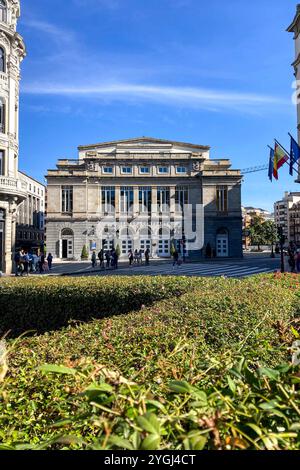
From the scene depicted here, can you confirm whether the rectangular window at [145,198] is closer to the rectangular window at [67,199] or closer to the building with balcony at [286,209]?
the rectangular window at [67,199]

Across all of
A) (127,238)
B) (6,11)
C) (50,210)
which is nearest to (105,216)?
(127,238)

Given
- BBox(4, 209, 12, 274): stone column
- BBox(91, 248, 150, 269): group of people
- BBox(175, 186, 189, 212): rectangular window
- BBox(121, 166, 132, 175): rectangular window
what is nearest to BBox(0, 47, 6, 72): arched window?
BBox(4, 209, 12, 274): stone column

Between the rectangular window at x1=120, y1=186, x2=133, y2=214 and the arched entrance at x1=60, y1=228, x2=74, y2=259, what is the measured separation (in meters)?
7.88

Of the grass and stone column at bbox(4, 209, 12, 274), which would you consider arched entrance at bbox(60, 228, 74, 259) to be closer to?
stone column at bbox(4, 209, 12, 274)

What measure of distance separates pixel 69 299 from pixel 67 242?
130 ft

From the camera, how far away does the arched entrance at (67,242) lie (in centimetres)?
4706

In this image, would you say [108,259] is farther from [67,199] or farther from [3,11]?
[3,11]

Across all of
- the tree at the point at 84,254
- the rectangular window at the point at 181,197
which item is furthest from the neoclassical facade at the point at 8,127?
the rectangular window at the point at 181,197

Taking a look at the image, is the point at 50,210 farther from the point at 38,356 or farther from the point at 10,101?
the point at 38,356

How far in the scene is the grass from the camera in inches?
41.1

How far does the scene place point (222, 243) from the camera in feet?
158

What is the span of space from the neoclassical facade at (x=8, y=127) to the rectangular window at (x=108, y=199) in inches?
904

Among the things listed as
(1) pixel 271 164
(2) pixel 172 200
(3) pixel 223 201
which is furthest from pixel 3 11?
(3) pixel 223 201

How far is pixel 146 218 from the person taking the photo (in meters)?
48.7
